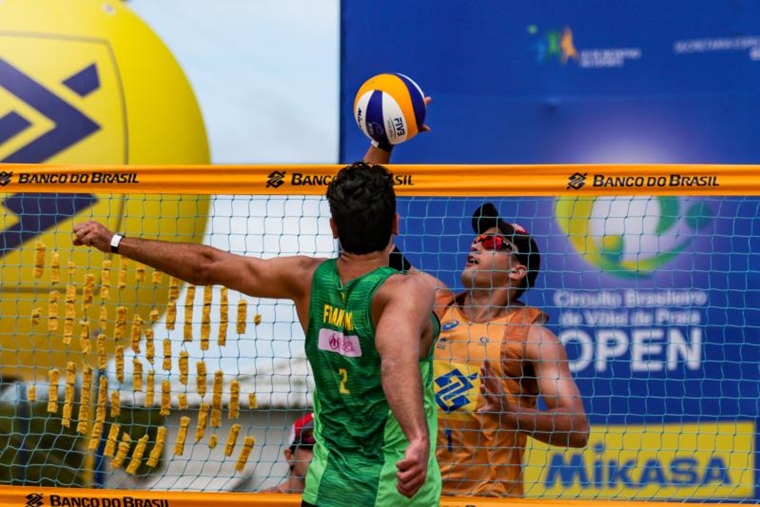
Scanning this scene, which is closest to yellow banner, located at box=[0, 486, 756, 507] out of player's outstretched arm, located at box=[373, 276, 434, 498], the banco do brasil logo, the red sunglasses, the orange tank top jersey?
the orange tank top jersey

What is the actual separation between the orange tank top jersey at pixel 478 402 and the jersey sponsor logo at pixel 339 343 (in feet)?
4.04

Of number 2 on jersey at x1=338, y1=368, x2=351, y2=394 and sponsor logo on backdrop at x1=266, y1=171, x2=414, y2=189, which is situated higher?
sponsor logo on backdrop at x1=266, y1=171, x2=414, y2=189

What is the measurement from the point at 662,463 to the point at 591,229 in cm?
132

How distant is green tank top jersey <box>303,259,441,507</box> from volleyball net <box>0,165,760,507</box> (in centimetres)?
112

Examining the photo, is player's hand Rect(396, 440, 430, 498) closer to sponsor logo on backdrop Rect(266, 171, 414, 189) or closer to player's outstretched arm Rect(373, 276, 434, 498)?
player's outstretched arm Rect(373, 276, 434, 498)

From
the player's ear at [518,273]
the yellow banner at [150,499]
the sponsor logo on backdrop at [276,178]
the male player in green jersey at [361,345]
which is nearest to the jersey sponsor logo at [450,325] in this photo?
the player's ear at [518,273]

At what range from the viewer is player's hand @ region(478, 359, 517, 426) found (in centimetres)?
407

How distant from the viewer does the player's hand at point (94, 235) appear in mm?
3498

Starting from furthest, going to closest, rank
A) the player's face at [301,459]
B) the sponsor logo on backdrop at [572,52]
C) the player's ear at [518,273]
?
the sponsor logo on backdrop at [572,52]
the player's face at [301,459]
the player's ear at [518,273]

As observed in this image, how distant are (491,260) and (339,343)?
1480 mm

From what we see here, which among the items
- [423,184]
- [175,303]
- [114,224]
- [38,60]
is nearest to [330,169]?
[423,184]

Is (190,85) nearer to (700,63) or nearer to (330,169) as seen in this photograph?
(330,169)

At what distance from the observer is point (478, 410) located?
4176 millimetres

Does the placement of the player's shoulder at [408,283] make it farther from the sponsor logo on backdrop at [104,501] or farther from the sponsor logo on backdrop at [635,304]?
the sponsor logo on backdrop at [635,304]
